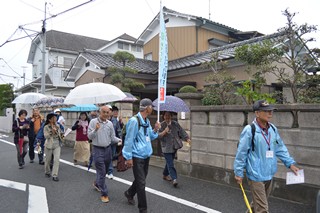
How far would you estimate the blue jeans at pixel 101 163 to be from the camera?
201 inches

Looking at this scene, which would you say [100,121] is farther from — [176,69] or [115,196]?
[176,69]

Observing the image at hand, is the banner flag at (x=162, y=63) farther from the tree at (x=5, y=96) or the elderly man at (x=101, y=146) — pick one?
the tree at (x=5, y=96)

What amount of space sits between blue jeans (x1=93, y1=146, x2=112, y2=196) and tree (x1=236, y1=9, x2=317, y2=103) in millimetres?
4410

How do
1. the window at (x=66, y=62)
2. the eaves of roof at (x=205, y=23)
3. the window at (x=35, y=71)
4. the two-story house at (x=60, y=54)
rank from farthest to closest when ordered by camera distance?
the window at (x=35, y=71), the window at (x=66, y=62), the two-story house at (x=60, y=54), the eaves of roof at (x=205, y=23)

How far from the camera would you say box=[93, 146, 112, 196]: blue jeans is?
512 centimetres

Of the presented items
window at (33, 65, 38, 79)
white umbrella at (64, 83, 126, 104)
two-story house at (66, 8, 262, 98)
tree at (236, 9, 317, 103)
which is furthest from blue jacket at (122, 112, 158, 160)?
window at (33, 65, 38, 79)

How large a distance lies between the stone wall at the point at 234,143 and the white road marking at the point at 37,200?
134 inches

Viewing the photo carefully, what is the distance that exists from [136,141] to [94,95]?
2282 millimetres

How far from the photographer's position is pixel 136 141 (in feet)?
14.4

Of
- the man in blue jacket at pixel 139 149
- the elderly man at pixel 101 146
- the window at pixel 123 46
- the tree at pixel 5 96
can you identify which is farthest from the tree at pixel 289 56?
the tree at pixel 5 96

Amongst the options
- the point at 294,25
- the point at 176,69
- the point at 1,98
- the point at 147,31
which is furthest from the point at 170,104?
the point at 1,98

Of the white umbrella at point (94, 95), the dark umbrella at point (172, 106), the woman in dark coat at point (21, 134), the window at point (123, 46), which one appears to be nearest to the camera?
the dark umbrella at point (172, 106)

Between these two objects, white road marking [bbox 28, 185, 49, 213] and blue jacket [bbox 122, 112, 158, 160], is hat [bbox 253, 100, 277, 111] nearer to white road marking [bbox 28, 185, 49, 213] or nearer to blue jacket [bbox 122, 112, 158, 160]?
blue jacket [bbox 122, 112, 158, 160]

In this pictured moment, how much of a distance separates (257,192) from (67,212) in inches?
126
